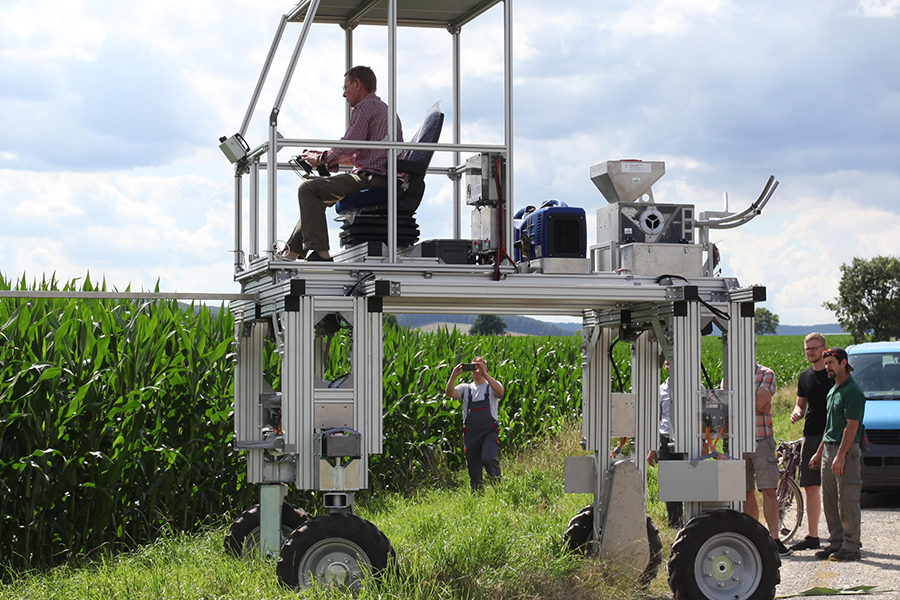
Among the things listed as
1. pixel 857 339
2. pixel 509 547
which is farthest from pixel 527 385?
pixel 857 339

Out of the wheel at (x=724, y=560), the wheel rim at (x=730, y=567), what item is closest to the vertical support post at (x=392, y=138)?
the wheel at (x=724, y=560)

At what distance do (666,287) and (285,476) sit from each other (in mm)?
3167

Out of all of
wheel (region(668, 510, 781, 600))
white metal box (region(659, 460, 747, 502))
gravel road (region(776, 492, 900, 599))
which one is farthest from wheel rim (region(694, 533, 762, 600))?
gravel road (region(776, 492, 900, 599))

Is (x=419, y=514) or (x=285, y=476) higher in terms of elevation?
(x=285, y=476)

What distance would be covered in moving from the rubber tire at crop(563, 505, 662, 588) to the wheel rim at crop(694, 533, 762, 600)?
114 centimetres

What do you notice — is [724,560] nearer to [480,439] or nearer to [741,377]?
[741,377]

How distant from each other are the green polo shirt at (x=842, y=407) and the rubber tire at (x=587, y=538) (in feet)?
7.40

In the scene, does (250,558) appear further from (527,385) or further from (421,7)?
(527,385)

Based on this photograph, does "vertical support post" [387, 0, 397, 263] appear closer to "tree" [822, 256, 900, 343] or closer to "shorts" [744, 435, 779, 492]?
"shorts" [744, 435, 779, 492]

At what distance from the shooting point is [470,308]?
8.59 m

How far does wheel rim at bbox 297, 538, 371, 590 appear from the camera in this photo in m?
6.96

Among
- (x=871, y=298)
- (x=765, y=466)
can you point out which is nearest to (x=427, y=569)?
(x=765, y=466)

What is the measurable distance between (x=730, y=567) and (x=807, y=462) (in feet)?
12.2

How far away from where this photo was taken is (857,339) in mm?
76000
